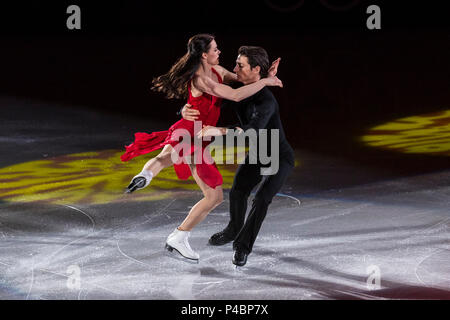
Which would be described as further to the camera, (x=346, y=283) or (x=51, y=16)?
(x=51, y=16)

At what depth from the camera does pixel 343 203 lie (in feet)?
21.6

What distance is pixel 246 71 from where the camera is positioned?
16.4 ft

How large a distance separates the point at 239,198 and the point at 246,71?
0.93m

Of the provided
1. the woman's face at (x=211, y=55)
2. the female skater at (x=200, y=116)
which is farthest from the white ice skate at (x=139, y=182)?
the woman's face at (x=211, y=55)

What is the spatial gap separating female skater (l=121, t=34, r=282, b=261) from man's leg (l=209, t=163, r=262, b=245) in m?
0.22

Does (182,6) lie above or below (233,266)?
above

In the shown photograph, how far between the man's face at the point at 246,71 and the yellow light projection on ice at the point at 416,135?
3.73m

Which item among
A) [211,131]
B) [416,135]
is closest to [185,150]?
[211,131]

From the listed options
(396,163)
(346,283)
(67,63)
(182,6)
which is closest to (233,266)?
(346,283)

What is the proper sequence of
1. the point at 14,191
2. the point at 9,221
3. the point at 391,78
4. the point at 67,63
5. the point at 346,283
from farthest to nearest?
the point at 67,63, the point at 391,78, the point at 14,191, the point at 9,221, the point at 346,283

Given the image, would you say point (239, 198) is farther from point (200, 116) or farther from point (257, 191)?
→ point (200, 116)

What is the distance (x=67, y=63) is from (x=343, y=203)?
9.11 m

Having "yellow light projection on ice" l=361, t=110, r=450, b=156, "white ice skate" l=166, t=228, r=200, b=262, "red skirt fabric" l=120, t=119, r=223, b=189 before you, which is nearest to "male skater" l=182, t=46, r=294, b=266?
"red skirt fabric" l=120, t=119, r=223, b=189

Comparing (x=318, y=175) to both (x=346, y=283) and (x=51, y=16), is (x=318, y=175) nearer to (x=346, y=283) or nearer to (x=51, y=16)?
(x=346, y=283)
